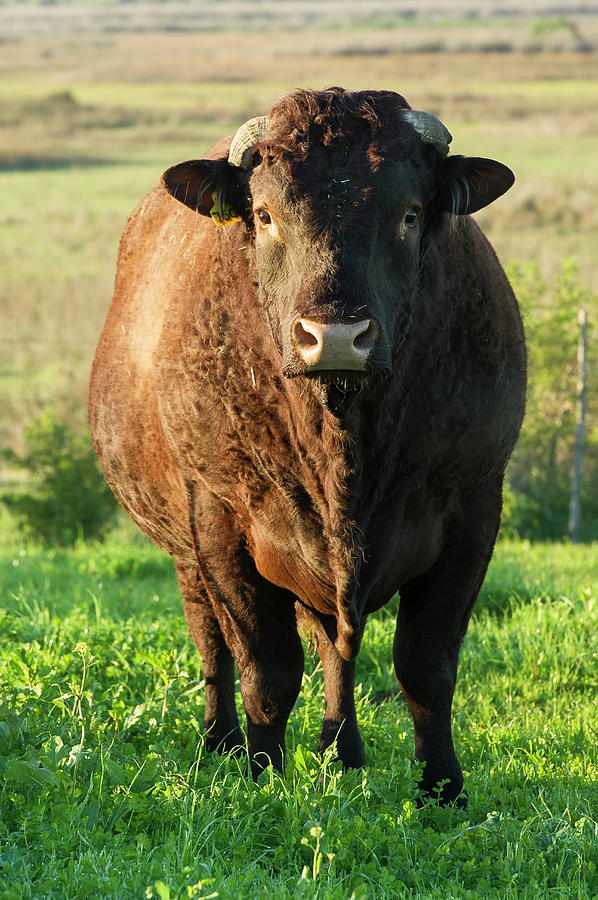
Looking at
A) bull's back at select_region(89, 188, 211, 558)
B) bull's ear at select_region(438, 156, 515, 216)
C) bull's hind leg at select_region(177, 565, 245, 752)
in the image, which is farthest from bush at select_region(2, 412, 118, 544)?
bull's ear at select_region(438, 156, 515, 216)

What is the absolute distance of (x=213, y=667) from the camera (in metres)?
5.01

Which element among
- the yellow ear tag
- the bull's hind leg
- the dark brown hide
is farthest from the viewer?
the bull's hind leg

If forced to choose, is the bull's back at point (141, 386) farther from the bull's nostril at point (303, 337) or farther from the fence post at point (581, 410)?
the fence post at point (581, 410)

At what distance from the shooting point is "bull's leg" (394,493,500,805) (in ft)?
13.9

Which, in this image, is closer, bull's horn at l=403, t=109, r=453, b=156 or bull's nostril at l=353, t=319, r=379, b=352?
bull's nostril at l=353, t=319, r=379, b=352

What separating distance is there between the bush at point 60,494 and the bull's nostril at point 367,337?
10.2 m

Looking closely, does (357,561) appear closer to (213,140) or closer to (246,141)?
(246,141)

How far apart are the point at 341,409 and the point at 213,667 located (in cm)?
189

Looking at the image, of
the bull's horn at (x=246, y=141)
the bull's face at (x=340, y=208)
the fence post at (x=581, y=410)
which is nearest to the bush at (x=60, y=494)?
the fence post at (x=581, y=410)

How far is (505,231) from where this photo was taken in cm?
3666

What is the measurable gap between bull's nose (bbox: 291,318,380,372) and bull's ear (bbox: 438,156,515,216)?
90 centimetres

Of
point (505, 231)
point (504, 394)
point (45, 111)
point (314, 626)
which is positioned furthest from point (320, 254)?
point (45, 111)

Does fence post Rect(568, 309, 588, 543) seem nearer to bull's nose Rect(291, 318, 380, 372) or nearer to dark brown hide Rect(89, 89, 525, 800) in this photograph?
dark brown hide Rect(89, 89, 525, 800)

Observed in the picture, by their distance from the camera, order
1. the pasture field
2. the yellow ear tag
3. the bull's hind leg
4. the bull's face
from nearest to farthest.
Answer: the bull's face < the yellow ear tag < the bull's hind leg < the pasture field
